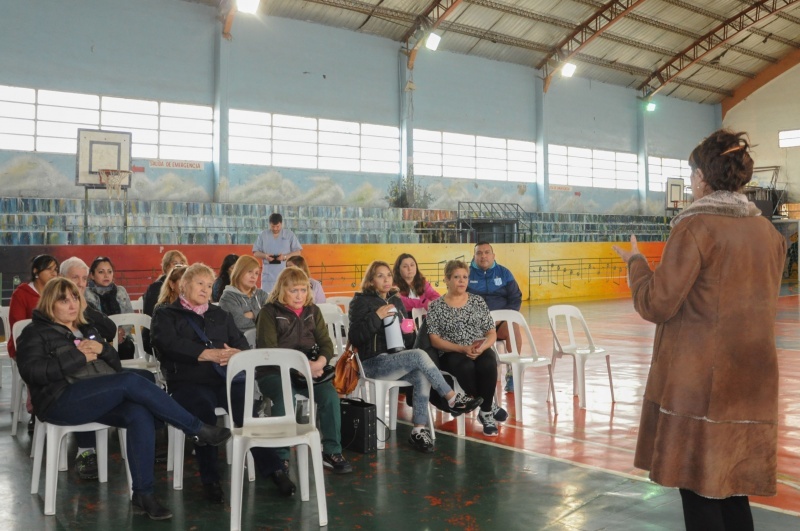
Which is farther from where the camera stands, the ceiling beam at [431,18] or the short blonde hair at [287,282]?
the ceiling beam at [431,18]

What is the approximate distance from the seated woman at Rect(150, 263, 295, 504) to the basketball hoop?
10.0 m

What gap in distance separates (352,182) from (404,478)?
1506 cm

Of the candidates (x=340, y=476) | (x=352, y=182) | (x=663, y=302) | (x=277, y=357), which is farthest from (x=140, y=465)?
(x=352, y=182)

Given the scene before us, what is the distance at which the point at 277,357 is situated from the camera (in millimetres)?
3939

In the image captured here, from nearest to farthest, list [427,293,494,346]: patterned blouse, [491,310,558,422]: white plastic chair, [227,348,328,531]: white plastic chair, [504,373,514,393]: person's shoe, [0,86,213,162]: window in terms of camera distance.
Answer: [227,348,328,531]: white plastic chair, [427,293,494,346]: patterned blouse, [491,310,558,422]: white plastic chair, [504,373,514,393]: person's shoe, [0,86,213,162]: window

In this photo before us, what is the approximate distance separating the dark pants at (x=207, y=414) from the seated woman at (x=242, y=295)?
44.0 inches

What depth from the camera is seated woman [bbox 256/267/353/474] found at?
14.2 ft

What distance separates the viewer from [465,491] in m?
3.93

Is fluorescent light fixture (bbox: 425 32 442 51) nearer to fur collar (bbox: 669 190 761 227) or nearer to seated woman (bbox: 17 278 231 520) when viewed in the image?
seated woman (bbox: 17 278 231 520)

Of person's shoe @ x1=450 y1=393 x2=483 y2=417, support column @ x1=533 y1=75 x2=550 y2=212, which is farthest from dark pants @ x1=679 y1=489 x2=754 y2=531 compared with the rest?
support column @ x1=533 y1=75 x2=550 y2=212

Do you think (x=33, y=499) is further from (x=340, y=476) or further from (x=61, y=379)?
(x=340, y=476)

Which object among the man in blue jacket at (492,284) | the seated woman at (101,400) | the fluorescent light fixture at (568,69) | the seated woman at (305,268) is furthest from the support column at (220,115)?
the seated woman at (101,400)

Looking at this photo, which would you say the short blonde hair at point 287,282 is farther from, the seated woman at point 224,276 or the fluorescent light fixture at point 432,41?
the fluorescent light fixture at point 432,41

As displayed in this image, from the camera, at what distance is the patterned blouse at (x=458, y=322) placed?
5316 mm
